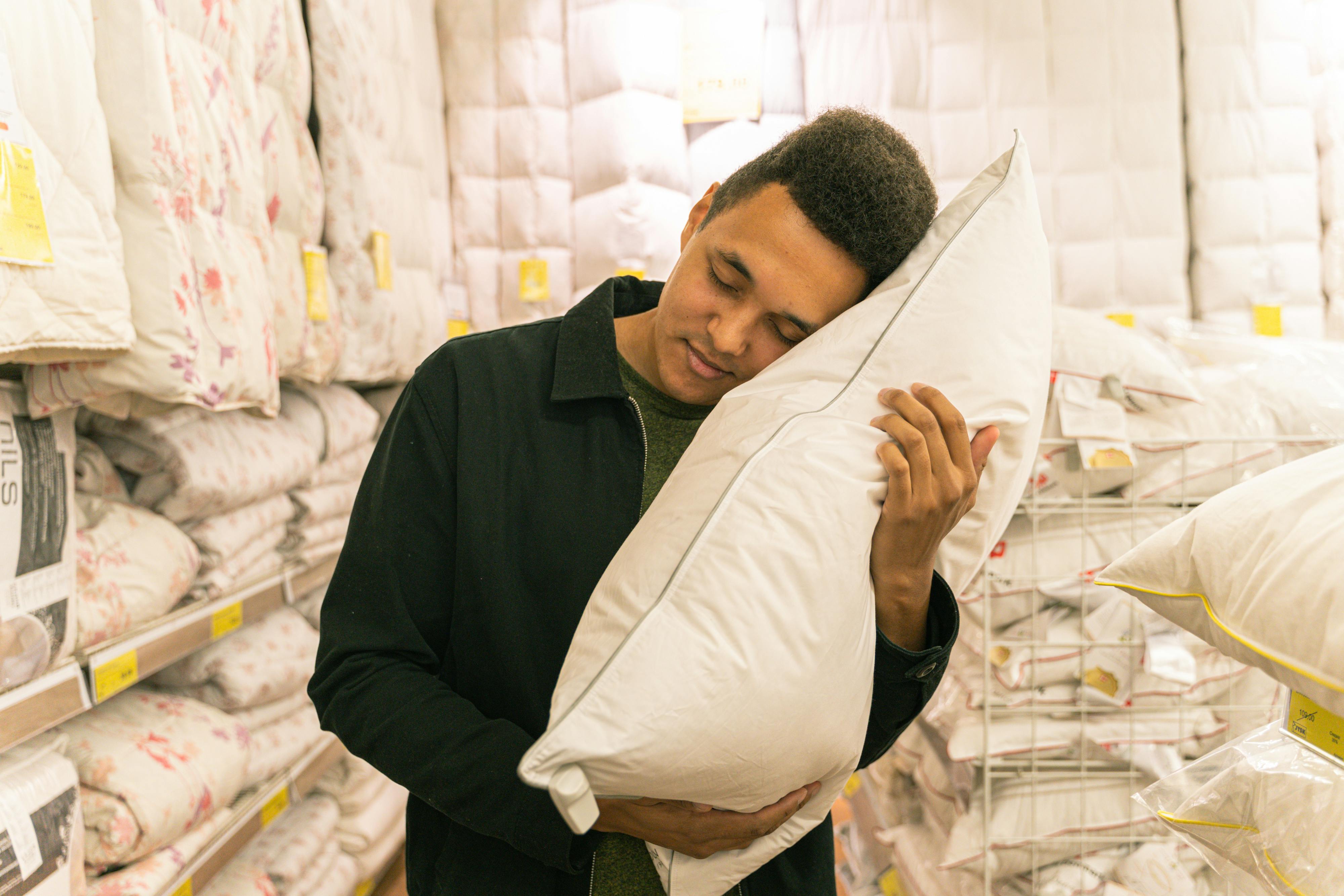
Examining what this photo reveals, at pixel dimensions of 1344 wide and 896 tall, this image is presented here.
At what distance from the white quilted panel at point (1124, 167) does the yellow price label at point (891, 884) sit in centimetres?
179

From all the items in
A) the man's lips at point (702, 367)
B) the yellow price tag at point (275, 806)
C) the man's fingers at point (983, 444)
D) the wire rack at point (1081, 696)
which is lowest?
the yellow price tag at point (275, 806)

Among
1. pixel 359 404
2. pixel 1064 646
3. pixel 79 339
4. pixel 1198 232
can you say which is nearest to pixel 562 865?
pixel 79 339

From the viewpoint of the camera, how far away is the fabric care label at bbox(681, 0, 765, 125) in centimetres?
274

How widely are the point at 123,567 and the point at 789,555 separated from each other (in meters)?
1.15

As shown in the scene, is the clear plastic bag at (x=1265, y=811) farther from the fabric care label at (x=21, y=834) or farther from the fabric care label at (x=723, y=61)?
the fabric care label at (x=723, y=61)

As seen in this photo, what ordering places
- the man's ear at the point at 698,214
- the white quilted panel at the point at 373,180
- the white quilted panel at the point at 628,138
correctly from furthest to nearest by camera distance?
1. the white quilted panel at the point at 628,138
2. the white quilted panel at the point at 373,180
3. the man's ear at the point at 698,214

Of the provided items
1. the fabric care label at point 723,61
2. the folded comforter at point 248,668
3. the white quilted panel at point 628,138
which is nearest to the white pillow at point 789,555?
the folded comforter at point 248,668

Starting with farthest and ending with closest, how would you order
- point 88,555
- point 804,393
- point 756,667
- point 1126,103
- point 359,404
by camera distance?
point 1126,103 < point 359,404 < point 88,555 < point 804,393 < point 756,667

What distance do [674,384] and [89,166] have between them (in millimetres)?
769

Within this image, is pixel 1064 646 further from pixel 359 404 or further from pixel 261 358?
pixel 359 404

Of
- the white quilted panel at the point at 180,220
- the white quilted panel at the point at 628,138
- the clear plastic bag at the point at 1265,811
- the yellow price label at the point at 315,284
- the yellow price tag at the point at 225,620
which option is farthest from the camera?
the white quilted panel at the point at 628,138

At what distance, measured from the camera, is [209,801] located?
1.46m

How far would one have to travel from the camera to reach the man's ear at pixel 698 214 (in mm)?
1044

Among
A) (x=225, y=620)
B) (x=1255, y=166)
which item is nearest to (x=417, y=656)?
(x=225, y=620)
